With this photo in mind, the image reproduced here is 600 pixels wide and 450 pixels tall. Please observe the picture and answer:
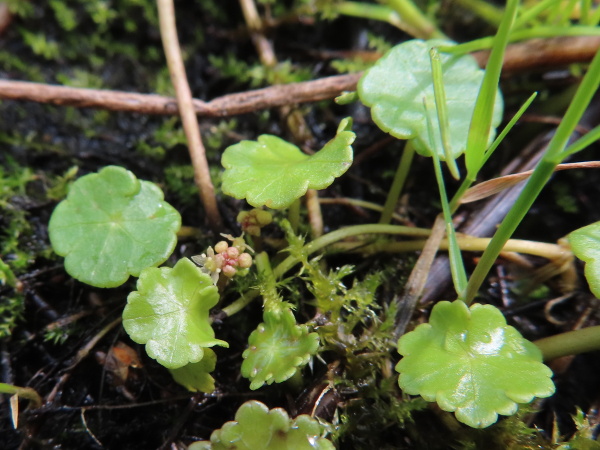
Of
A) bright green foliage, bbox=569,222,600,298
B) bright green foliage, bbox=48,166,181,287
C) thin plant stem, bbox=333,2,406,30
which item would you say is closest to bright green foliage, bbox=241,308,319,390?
bright green foliage, bbox=48,166,181,287

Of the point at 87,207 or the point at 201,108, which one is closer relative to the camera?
the point at 87,207

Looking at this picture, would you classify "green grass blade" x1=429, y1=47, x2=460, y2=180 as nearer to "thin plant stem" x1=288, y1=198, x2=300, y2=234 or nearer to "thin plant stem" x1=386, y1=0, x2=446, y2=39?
"thin plant stem" x1=288, y1=198, x2=300, y2=234

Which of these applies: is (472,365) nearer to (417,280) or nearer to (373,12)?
(417,280)

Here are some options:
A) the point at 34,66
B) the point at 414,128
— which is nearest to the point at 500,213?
the point at 414,128

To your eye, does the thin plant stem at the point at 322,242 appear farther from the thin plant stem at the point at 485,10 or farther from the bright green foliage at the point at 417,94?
the thin plant stem at the point at 485,10

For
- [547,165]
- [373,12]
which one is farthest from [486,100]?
[373,12]

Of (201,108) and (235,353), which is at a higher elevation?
(201,108)

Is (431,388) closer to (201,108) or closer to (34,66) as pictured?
(201,108)
